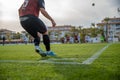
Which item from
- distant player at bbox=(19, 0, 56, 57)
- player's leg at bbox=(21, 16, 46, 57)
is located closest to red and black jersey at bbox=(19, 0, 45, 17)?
distant player at bbox=(19, 0, 56, 57)

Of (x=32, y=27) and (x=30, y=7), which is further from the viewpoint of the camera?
(x=32, y=27)

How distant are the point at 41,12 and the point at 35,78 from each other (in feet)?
11.2

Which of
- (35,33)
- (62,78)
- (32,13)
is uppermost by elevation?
(32,13)

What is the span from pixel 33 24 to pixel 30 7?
0.39 m

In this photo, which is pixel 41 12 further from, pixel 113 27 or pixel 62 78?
pixel 113 27

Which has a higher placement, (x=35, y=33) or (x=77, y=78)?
(x=35, y=33)

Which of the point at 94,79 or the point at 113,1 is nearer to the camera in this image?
the point at 94,79

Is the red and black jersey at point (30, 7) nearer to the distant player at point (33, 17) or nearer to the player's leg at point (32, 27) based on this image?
the distant player at point (33, 17)

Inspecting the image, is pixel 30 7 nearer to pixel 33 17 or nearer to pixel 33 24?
pixel 33 17

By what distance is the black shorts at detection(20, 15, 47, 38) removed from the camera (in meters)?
5.86

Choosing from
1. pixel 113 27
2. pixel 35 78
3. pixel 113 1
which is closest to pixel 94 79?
pixel 35 78

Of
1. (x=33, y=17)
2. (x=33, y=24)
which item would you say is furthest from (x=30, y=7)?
(x=33, y=24)

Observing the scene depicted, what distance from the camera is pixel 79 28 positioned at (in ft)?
271

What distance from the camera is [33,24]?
19.4 ft
